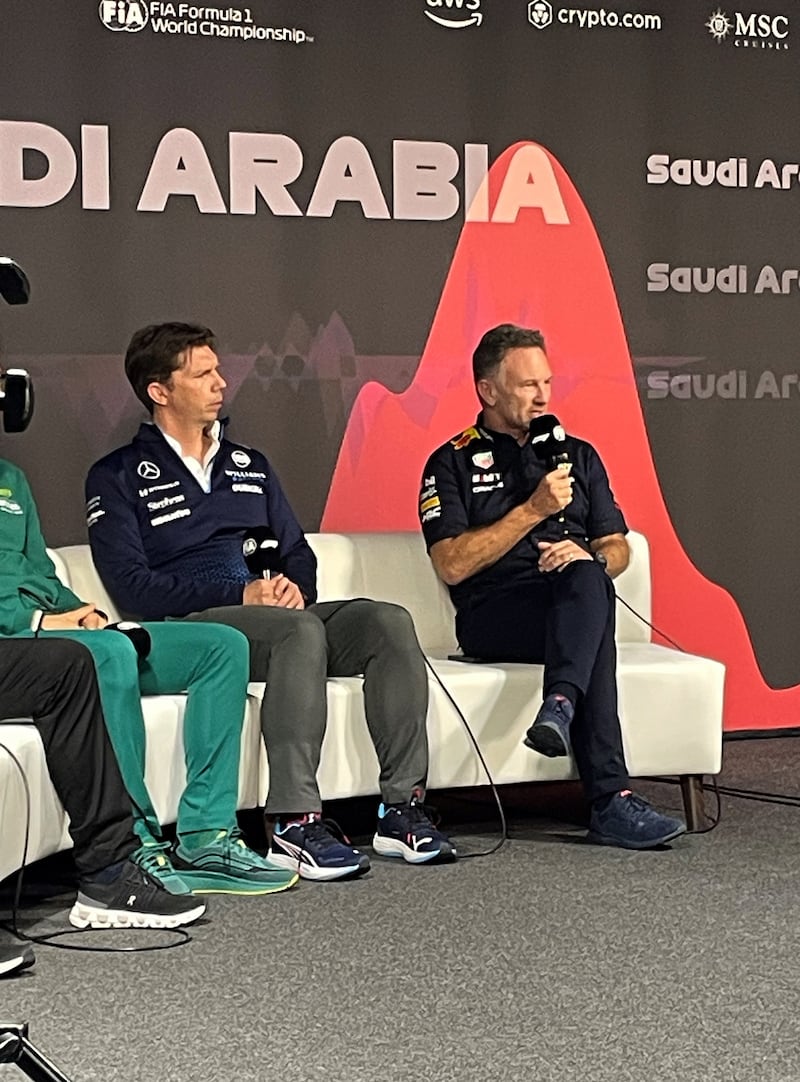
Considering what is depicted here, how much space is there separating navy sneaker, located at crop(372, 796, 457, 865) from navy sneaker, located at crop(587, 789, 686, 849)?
353mm

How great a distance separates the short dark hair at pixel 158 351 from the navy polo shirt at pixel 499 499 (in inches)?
26.2

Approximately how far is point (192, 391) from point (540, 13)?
1.79 meters

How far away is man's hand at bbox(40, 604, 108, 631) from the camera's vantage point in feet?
12.5

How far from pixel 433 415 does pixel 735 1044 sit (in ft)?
9.14

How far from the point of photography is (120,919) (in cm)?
336

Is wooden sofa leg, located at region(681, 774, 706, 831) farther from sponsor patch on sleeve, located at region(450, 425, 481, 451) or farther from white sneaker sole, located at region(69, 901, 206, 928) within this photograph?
white sneaker sole, located at region(69, 901, 206, 928)

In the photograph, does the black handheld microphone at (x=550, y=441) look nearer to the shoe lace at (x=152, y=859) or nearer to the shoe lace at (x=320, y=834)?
the shoe lace at (x=320, y=834)

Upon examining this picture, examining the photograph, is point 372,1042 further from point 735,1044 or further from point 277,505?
point 277,505

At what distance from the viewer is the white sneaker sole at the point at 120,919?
3361 mm

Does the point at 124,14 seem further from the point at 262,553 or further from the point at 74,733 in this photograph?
the point at 74,733

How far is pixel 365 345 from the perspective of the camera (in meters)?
5.10

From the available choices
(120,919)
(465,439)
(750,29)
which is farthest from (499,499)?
(750,29)

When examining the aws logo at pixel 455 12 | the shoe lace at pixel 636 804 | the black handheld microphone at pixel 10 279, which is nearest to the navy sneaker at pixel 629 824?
the shoe lace at pixel 636 804

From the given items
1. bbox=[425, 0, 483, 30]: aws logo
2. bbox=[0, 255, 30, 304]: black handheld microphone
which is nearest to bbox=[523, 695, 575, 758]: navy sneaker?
bbox=[0, 255, 30, 304]: black handheld microphone
